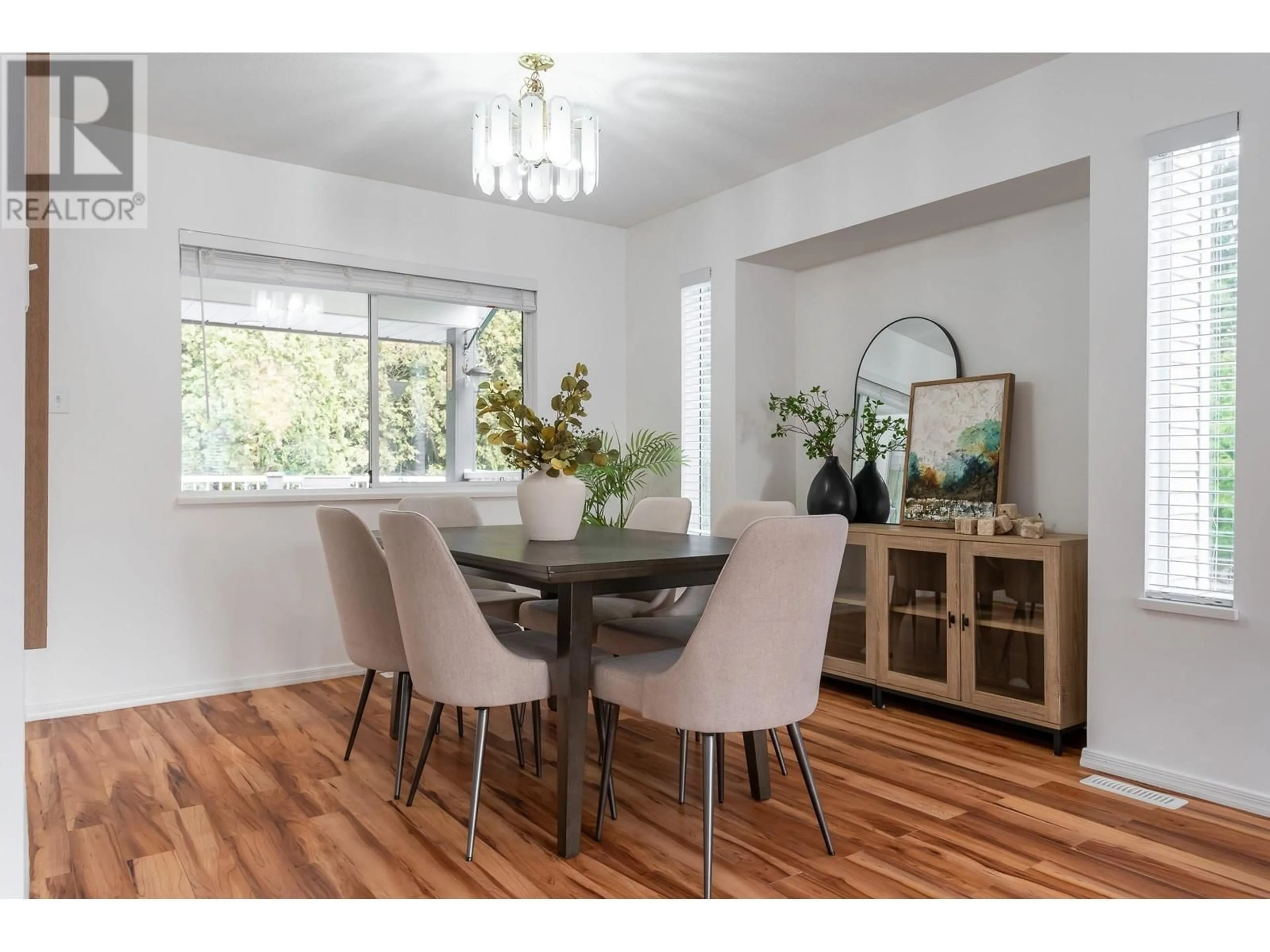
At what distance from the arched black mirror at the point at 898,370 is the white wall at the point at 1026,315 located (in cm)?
4

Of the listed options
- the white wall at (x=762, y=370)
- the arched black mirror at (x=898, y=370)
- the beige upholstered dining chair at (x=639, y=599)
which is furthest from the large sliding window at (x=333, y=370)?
the arched black mirror at (x=898, y=370)

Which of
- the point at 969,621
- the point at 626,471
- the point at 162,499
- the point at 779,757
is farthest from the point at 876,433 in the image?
the point at 162,499

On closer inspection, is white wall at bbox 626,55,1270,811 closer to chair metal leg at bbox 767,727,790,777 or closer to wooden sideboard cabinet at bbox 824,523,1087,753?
wooden sideboard cabinet at bbox 824,523,1087,753

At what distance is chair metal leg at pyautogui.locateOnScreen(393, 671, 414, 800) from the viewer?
2.61m

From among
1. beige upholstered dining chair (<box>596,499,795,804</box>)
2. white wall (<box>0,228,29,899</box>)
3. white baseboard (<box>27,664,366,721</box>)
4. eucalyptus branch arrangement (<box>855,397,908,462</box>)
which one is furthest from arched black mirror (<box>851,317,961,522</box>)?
white wall (<box>0,228,29,899</box>)

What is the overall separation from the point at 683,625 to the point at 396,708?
1.09 meters

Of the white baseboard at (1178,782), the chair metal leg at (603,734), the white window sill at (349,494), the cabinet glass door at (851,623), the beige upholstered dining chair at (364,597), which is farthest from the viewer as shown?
the white window sill at (349,494)

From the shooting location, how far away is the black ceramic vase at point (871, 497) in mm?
4043

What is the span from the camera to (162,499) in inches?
150

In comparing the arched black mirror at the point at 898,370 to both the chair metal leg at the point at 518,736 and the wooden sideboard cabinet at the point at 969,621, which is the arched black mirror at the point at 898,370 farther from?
the chair metal leg at the point at 518,736

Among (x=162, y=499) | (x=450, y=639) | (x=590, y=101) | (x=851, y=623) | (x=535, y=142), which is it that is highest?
(x=590, y=101)

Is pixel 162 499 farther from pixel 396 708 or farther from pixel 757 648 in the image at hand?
pixel 757 648
